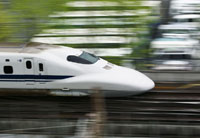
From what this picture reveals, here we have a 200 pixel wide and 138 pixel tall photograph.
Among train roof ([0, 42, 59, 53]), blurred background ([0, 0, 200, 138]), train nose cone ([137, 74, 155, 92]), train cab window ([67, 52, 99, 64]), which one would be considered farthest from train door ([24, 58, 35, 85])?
train nose cone ([137, 74, 155, 92])

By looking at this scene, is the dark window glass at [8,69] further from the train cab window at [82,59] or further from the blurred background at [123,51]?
the train cab window at [82,59]

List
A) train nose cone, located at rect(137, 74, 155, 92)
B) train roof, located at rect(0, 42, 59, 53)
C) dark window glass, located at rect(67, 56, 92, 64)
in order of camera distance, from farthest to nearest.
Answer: train roof, located at rect(0, 42, 59, 53) → dark window glass, located at rect(67, 56, 92, 64) → train nose cone, located at rect(137, 74, 155, 92)

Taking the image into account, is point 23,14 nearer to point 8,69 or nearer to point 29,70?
point 8,69

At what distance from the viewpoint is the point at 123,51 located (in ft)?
65.4

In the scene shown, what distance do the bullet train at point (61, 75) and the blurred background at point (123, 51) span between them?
505 millimetres

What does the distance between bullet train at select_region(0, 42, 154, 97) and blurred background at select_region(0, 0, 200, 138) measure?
0.50 m

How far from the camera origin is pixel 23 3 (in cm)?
1803

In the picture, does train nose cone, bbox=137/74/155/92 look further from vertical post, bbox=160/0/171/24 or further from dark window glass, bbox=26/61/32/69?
vertical post, bbox=160/0/171/24

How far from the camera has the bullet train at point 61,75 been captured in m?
11.5

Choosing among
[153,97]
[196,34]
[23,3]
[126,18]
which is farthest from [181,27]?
[153,97]

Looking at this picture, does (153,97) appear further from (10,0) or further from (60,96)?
(10,0)

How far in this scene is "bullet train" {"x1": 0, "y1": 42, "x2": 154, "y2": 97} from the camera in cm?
1151

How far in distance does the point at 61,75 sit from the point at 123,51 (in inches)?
343

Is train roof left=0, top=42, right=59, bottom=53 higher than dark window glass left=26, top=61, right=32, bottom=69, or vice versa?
train roof left=0, top=42, right=59, bottom=53
